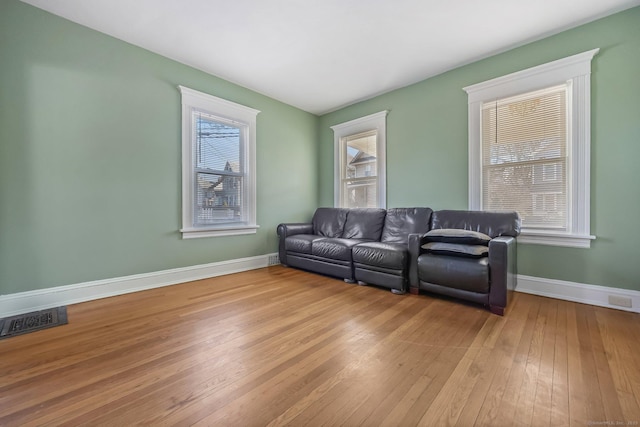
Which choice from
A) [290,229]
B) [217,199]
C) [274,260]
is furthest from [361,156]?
[217,199]

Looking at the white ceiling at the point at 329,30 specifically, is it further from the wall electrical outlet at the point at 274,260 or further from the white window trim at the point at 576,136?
the wall electrical outlet at the point at 274,260

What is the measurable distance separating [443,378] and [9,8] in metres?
4.38

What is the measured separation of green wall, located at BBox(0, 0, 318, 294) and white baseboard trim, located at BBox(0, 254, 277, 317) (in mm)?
67

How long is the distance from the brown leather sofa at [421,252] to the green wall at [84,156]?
1503mm

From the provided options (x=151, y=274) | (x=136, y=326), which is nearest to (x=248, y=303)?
(x=136, y=326)

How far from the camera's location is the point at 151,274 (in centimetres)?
296

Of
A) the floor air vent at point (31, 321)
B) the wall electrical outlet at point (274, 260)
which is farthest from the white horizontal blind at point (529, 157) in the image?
the floor air vent at point (31, 321)

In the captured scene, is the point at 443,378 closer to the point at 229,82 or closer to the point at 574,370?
the point at 574,370

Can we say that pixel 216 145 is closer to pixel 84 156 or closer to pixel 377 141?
pixel 84 156

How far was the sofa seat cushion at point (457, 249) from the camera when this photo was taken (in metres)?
2.30

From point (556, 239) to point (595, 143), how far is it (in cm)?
98

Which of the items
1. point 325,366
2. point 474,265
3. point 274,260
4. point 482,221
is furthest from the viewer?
point 274,260

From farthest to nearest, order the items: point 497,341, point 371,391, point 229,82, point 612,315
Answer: point 229,82, point 612,315, point 497,341, point 371,391

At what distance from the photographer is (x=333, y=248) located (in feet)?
10.8
